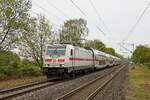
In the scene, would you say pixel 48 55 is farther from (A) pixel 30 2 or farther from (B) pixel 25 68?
(A) pixel 30 2

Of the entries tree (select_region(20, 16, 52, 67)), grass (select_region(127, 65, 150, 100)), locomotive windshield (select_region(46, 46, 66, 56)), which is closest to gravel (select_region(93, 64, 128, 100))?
grass (select_region(127, 65, 150, 100))

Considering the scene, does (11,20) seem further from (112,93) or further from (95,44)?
(95,44)

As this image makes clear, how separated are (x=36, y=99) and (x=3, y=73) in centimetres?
913

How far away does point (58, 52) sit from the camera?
25516 mm

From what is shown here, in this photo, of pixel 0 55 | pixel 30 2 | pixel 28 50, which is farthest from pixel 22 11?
pixel 28 50

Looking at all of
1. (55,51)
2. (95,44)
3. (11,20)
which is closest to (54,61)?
(55,51)

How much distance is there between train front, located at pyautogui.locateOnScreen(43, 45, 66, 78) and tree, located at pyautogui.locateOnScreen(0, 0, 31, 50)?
10.5 ft

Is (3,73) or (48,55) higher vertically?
(48,55)

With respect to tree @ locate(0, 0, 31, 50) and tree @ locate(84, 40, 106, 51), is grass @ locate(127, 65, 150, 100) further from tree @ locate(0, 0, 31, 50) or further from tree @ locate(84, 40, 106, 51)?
tree @ locate(84, 40, 106, 51)

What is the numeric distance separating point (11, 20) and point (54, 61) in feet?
16.5


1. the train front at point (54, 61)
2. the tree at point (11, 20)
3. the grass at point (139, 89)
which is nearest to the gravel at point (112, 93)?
Answer: the grass at point (139, 89)

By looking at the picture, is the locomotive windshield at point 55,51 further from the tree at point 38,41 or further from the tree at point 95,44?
the tree at point 95,44

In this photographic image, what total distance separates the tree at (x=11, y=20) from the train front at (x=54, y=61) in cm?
319

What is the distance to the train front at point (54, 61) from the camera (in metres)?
24.7
